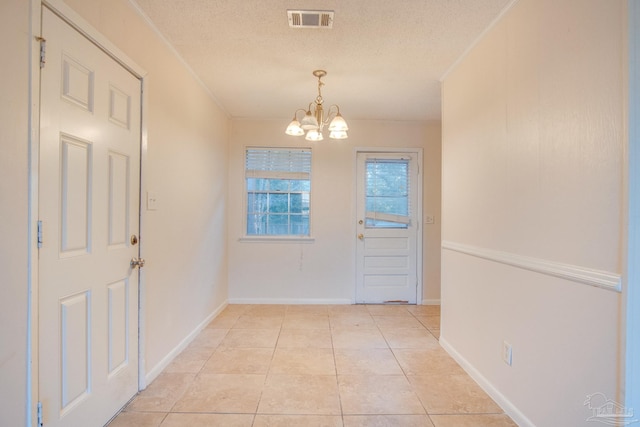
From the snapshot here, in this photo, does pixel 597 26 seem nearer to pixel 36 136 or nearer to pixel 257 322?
pixel 36 136

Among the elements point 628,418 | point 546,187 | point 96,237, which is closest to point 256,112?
point 96,237

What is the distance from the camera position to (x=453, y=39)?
2150 mm

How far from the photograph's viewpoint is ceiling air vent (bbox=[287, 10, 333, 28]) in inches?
73.7

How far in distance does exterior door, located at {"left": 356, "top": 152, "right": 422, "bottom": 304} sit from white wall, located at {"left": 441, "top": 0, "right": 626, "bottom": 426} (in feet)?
5.59

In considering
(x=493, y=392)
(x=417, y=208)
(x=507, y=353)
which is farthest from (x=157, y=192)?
(x=417, y=208)

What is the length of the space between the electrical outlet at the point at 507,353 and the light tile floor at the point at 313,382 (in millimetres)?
305

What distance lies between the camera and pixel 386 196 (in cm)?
Result: 402

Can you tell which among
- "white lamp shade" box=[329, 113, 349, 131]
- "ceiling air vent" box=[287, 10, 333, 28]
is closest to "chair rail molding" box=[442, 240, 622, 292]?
"white lamp shade" box=[329, 113, 349, 131]

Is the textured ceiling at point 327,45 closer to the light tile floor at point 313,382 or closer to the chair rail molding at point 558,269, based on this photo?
the chair rail molding at point 558,269

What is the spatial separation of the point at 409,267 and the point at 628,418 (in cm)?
290

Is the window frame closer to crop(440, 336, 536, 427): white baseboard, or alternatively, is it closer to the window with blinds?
the window with blinds

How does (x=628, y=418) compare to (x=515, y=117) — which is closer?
(x=628, y=418)

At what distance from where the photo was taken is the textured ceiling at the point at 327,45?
1847mm

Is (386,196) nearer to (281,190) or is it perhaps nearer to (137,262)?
(281,190)
